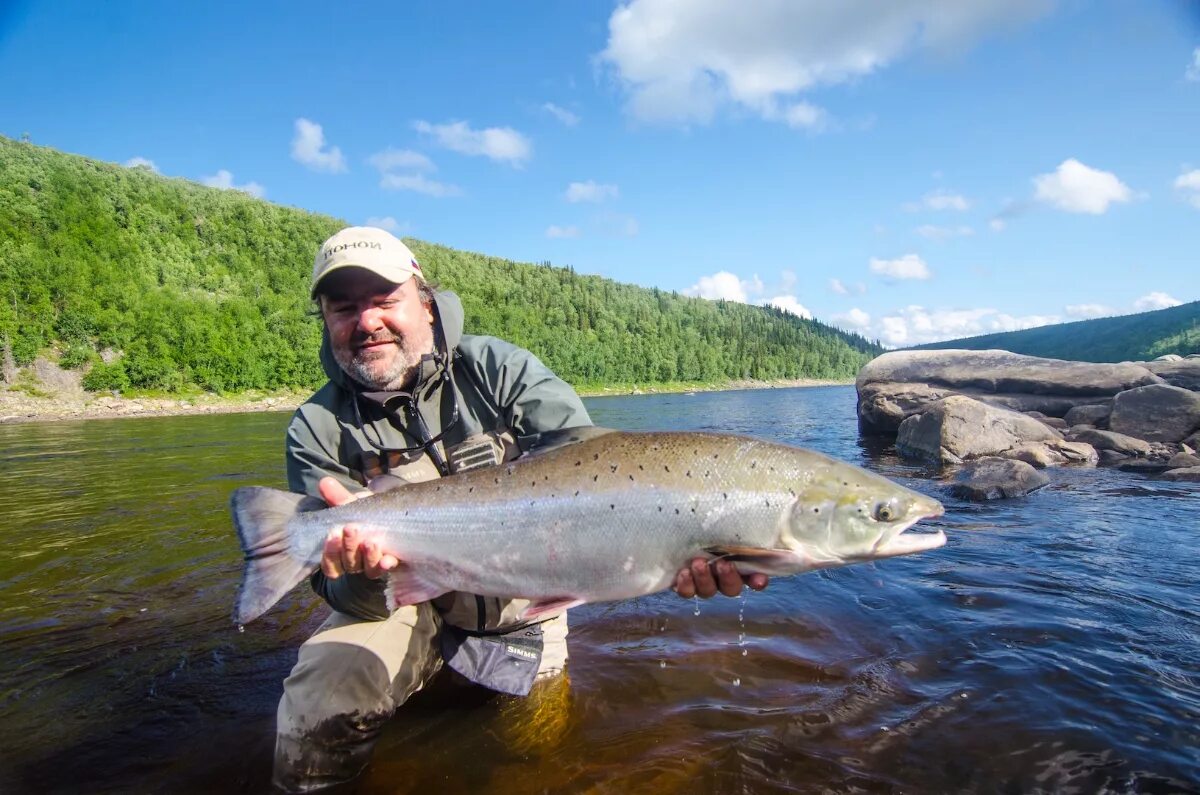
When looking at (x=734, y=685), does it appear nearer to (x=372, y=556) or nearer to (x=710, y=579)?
(x=710, y=579)

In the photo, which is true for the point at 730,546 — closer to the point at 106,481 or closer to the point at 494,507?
the point at 494,507

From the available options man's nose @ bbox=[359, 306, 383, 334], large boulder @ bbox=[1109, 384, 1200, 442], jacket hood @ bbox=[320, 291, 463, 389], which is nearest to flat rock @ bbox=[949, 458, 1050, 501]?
large boulder @ bbox=[1109, 384, 1200, 442]

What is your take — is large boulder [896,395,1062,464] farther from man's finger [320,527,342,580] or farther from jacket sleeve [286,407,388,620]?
man's finger [320,527,342,580]

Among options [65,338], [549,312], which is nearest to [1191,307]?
[549,312]

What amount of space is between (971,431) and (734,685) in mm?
11718

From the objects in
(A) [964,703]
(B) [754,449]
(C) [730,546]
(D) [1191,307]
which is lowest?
(A) [964,703]

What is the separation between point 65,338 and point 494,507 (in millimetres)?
73893

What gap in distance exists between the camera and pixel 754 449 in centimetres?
309

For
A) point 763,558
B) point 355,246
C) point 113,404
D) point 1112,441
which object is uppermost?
point 355,246

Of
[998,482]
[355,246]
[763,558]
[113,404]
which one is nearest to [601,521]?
[763,558]

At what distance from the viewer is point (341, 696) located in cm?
330

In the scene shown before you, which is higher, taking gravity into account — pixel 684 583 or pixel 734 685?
pixel 684 583

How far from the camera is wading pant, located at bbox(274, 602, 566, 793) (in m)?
3.22

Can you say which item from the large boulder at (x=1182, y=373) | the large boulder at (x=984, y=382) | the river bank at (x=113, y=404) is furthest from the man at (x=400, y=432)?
the river bank at (x=113, y=404)
